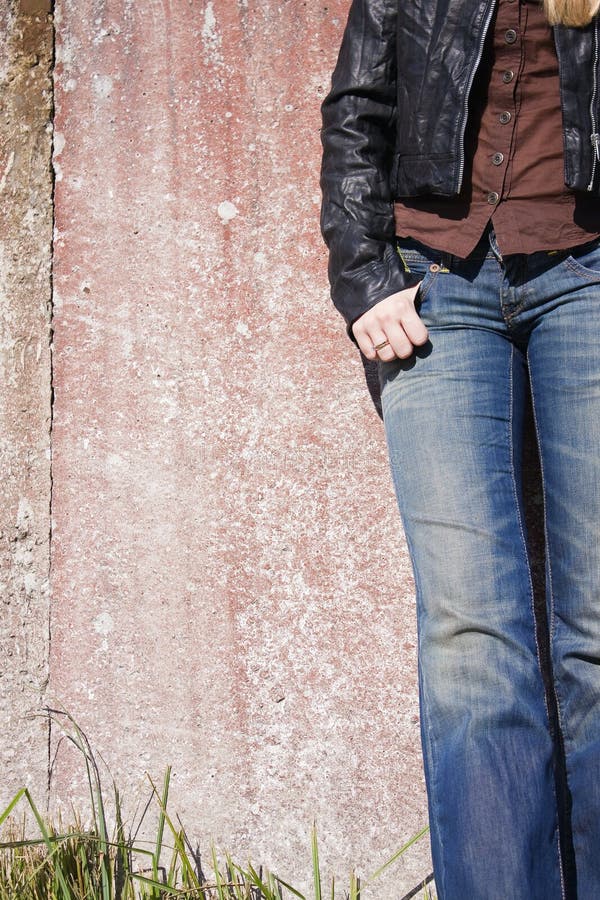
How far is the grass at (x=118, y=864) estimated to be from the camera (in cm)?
176

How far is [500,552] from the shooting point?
1.37m

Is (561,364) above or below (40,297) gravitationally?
below

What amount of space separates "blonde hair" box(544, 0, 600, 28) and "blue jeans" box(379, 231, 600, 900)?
0.38 metres

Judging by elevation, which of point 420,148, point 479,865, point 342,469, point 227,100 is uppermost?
point 227,100

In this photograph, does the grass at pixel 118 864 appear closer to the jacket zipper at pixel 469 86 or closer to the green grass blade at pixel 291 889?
the green grass blade at pixel 291 889

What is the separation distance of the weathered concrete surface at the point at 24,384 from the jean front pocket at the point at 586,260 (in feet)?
4.35

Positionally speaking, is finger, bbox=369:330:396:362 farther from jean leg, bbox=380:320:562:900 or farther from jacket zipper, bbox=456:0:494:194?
jacket zipper, bbox=456:0:494:194

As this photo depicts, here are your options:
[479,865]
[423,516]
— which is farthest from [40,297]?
[479,865]

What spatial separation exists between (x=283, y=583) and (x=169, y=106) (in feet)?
4.12

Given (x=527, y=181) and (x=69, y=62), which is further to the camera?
(x=69, y=62)

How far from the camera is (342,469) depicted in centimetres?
195

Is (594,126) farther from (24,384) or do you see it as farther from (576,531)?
(24,384)

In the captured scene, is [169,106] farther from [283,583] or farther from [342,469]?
[283,583]

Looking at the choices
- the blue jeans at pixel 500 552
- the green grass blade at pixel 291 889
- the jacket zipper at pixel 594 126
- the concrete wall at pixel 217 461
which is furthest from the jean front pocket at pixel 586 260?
the green grass blade at pixel 291 889
